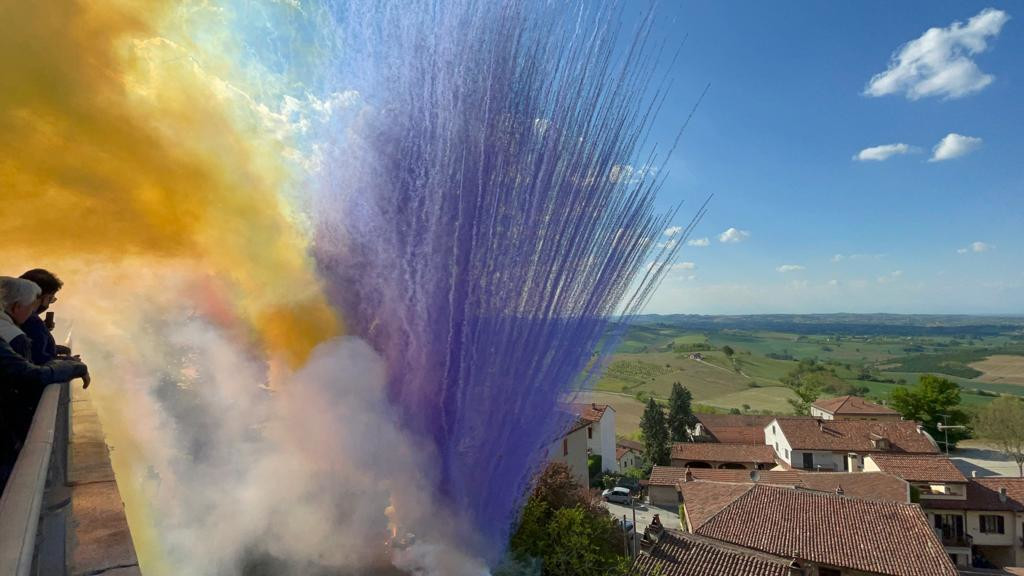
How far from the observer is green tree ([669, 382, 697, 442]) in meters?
45.7

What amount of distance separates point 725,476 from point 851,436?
506 inches

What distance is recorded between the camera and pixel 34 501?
5.17 ft

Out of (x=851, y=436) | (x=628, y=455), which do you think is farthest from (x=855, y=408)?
(x=628, y=455)

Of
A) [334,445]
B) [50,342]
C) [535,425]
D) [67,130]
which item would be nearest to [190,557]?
[334,445]

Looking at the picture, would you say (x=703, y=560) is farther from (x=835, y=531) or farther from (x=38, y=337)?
(x=38, y=337)

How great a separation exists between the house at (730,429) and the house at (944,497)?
17.1 metres

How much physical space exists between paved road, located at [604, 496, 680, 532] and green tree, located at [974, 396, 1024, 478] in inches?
1235

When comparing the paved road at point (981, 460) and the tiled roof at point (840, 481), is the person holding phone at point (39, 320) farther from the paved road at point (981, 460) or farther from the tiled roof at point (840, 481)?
the paved road at point (981, 460)

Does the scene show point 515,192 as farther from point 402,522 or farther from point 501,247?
point 402,522

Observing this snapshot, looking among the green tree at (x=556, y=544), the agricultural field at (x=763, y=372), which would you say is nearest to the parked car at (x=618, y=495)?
the green tree at (x=556, y=544)

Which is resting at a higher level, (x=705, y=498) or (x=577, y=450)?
(x=577, y=450)

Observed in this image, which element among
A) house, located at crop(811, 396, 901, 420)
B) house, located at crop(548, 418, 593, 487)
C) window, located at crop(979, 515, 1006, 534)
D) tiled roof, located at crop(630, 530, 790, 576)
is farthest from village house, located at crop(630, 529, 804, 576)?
house, located at crop(811, 396, 901, 420)

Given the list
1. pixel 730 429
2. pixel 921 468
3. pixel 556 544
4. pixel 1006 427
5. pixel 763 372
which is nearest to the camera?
pixel 556 544

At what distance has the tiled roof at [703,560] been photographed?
12.8 metres
